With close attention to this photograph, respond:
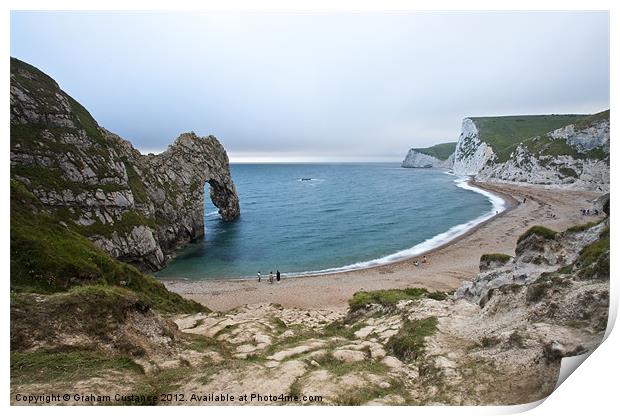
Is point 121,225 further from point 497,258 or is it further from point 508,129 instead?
point 508,129

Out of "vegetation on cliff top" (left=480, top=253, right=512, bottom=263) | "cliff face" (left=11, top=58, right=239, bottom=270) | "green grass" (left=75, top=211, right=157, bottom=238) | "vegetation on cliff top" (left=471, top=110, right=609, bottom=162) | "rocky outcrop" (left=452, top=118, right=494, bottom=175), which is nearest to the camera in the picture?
"vegetation on cliff top" (left=480, top=253, right=512, bottom=263)

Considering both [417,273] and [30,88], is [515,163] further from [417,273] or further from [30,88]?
[30,88]

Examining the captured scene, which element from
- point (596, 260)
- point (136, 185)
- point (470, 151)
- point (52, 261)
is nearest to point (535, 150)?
point (470, 151)

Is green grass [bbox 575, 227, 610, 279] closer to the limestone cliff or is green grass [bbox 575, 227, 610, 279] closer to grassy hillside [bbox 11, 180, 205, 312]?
the limestone cliff

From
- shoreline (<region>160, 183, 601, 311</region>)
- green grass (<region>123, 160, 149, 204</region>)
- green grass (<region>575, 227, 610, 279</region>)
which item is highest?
green grass (<region>123, 160, 149, 204</region>)

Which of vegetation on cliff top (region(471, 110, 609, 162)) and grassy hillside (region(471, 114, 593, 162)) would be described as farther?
grassy hillside (region(471, 114, 593, 162))

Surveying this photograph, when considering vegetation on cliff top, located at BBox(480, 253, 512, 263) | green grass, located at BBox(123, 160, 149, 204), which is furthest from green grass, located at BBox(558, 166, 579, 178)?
green grass, located at BBox(123, 160, 149, 204)

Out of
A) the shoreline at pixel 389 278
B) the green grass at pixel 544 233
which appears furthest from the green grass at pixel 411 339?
the shoreline at pixel 389 278
